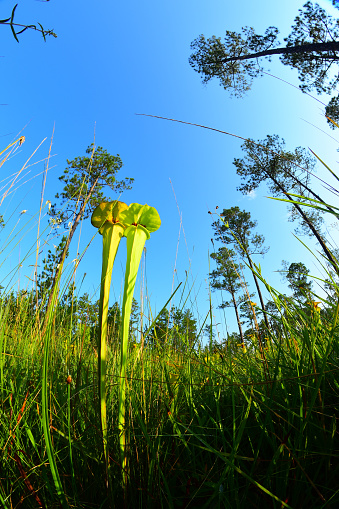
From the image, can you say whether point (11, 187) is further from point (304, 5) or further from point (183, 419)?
point (304, 5)

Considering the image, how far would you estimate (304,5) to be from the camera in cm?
945

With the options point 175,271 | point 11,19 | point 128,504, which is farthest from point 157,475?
point 11,19

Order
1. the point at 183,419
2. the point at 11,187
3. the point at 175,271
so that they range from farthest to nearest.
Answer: the point at 175,271 → the point at 11,187 → the point at 183,419

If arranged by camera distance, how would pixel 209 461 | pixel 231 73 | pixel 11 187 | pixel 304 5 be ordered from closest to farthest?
1. pixel 209 461
2. pixel 11 187
3. pixel 304 5
4. pixel 231 73

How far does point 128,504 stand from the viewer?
0.69m

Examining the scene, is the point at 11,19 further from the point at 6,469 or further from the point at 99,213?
the point at 6,469

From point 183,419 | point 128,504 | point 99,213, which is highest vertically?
point 99,213

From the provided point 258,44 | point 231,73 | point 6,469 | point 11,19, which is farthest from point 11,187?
point 231,73

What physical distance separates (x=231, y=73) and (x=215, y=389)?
45.4 ft

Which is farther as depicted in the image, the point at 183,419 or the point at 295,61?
the point at 295,61

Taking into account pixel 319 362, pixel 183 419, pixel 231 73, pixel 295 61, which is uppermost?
pixel 231 73

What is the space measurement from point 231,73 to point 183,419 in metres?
14.0

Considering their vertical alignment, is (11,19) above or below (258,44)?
below

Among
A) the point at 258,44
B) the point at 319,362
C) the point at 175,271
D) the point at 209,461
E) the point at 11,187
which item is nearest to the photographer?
the point at 209,461
